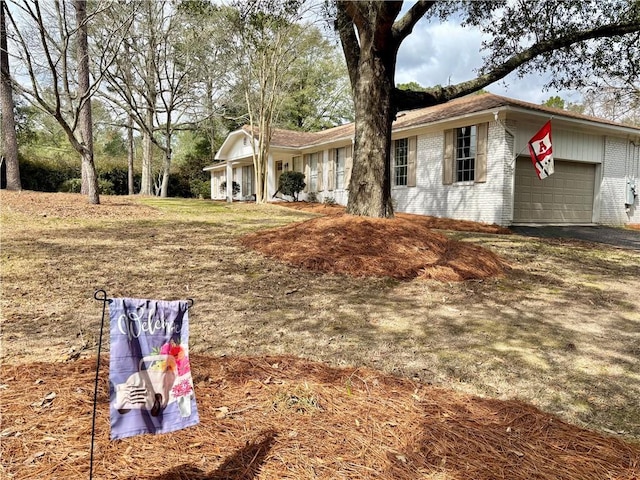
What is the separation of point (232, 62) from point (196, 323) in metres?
18.4

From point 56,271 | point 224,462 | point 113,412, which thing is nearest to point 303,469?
point 224,462

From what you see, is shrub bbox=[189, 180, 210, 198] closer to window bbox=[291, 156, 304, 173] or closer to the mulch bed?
window bbox=[291, 156, 304, 173]

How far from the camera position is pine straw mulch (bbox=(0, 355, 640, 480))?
6.12 feet

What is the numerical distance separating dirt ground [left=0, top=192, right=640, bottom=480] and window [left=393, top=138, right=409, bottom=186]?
9657mm

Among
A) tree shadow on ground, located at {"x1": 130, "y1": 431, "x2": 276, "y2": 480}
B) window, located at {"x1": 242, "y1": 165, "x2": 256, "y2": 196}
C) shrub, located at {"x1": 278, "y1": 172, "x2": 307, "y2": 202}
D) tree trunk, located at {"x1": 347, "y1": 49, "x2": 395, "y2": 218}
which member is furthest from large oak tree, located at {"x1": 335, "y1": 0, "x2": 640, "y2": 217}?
window, located at {"x1": 242, "y1": 165, "x2": 256, "y2": 196}

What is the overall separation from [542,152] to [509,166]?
894 mm

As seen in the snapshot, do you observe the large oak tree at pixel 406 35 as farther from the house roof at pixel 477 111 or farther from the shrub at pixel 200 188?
the shrub at pixel 200 188

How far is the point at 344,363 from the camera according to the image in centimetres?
296

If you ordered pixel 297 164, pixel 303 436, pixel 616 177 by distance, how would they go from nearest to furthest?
pixel 303 436 → pixel 616 177 → pixel 297 164

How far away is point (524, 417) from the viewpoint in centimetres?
232

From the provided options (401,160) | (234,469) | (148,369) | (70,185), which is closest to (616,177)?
(401,160)

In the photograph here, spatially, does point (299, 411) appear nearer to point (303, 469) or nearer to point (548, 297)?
point (303, 469)

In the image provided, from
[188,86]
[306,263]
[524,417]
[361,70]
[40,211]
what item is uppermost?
[188,86]

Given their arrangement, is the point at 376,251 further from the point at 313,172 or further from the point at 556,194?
the point at 313,172
